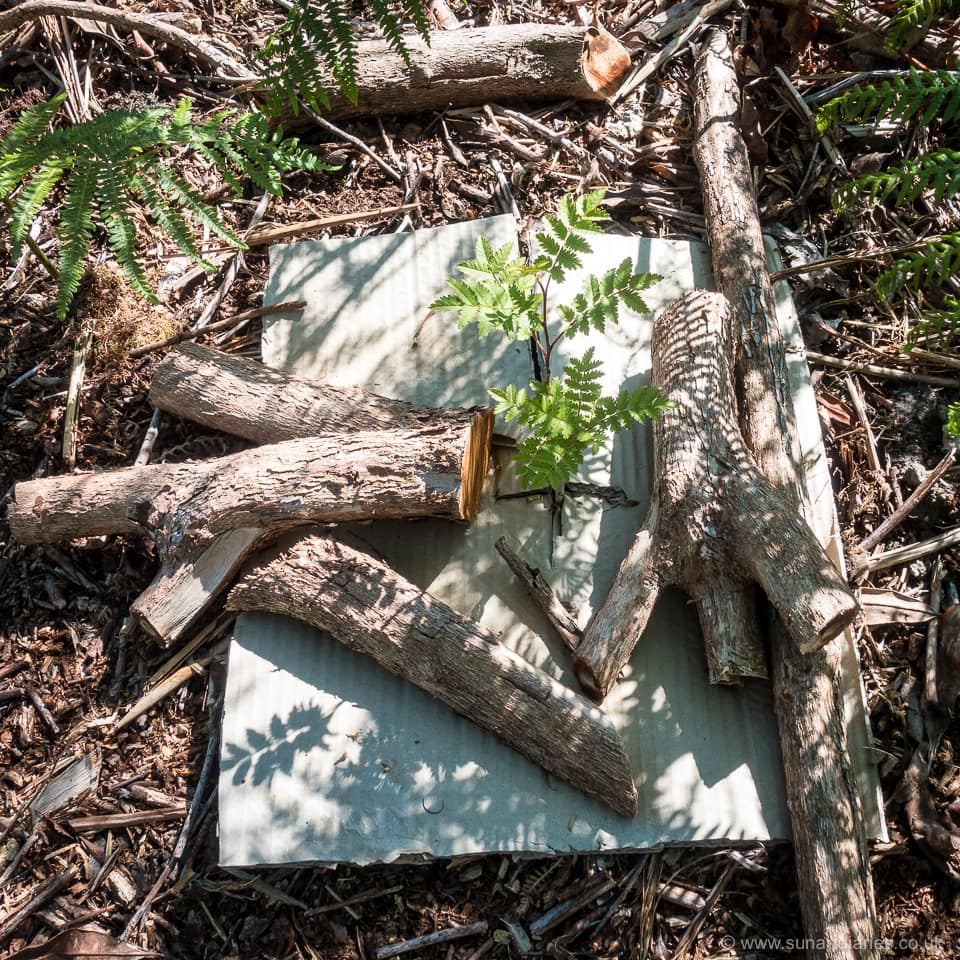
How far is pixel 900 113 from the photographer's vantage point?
3.25 meters

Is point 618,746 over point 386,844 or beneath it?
over

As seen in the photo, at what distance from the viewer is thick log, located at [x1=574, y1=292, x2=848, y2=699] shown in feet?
9.24

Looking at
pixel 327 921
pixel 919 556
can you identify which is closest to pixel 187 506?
Answer: pixel 327 921

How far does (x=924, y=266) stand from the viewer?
11.2ft

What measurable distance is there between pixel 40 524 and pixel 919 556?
3340 mm

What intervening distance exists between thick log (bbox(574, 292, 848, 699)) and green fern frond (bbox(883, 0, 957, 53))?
206 cm

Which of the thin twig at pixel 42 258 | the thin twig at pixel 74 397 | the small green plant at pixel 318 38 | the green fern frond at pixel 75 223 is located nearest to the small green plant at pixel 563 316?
the small green plant at pixel 318 38

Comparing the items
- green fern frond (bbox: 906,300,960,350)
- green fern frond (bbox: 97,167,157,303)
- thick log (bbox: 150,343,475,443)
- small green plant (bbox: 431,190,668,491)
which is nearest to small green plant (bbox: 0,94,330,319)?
green fern frond (bbox: 97,167,157,303)

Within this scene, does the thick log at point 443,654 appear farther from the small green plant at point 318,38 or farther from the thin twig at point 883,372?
the thin twig at point 883,372

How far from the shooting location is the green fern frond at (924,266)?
308 centimetres

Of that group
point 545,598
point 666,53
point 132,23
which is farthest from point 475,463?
point 132,23

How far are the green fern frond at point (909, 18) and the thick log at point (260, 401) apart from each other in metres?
2.69

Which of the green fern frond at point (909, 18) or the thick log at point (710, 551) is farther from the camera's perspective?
the green fern frond at point (909, 18)

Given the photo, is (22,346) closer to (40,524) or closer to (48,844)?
(40,524)
